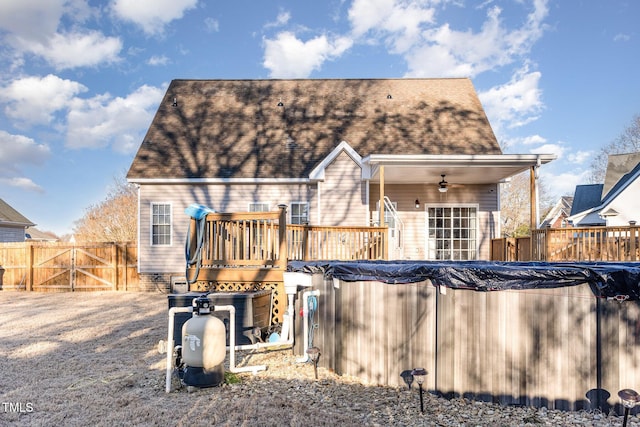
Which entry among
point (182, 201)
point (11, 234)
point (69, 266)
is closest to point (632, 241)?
point (182, 201)

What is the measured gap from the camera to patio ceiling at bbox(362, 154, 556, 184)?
9.02 meters

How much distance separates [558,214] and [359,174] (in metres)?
28.1

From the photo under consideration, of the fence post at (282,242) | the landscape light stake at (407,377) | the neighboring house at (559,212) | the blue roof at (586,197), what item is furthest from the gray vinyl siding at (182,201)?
the neighboring house at (559,212)

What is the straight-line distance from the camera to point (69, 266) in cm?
1362

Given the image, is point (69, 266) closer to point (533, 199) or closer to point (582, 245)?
point (533, 199)

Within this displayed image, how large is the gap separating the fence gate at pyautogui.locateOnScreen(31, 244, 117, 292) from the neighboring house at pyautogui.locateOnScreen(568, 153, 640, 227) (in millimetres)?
18279

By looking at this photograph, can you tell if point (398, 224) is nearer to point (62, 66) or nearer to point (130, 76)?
point (130, 76)

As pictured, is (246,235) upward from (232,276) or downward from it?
upward

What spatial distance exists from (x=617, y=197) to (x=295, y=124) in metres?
14.2

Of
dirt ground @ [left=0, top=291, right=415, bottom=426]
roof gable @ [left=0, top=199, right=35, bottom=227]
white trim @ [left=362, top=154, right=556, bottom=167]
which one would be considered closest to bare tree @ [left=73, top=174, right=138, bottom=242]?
roof gable @ [left=0, top=199, right=35, bottom=227]

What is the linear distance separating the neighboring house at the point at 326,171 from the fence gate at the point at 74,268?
1899 millimetres

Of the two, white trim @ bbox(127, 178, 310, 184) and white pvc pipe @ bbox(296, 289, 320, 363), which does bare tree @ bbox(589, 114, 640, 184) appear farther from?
white pvc pipe @ bbox(296, 289, 320, 363)

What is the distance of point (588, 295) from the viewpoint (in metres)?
3.68

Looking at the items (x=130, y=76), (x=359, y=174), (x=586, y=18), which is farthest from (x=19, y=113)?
(x=586, y=18)
